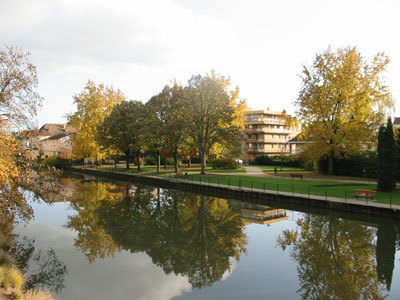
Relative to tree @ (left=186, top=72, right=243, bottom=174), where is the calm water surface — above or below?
below

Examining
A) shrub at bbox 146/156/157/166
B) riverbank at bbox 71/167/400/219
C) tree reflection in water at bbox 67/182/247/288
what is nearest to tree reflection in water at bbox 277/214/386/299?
riverbank at bbox 71/167/400/219

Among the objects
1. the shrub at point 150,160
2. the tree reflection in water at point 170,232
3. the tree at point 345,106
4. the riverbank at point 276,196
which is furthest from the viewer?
the shrub at point 150,160

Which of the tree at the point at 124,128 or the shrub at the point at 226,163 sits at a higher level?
the tree at the point at 124,128

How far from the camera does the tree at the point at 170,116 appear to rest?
1624 inches

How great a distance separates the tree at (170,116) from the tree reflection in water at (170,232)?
13.4 metres

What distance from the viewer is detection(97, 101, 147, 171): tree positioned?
161ft

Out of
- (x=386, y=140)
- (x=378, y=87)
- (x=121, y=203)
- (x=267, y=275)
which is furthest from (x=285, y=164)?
(x=267, y=275)

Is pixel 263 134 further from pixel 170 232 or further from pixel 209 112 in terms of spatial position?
pixel 170 232

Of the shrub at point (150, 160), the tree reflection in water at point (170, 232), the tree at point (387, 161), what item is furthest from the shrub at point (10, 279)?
the shrub at point (150, 160)

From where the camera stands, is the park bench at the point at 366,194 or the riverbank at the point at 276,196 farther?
the park bench at the point at 366,194

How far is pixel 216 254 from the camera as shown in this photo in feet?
47.4

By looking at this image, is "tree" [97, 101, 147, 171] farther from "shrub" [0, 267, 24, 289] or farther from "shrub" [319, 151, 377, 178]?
"shrub" [0, 267, 24, 289]

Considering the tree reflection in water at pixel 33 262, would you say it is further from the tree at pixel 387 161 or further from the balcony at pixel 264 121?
the balcony at pixel 264 121

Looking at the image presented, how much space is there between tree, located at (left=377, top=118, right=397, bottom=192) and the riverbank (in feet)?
17.0
